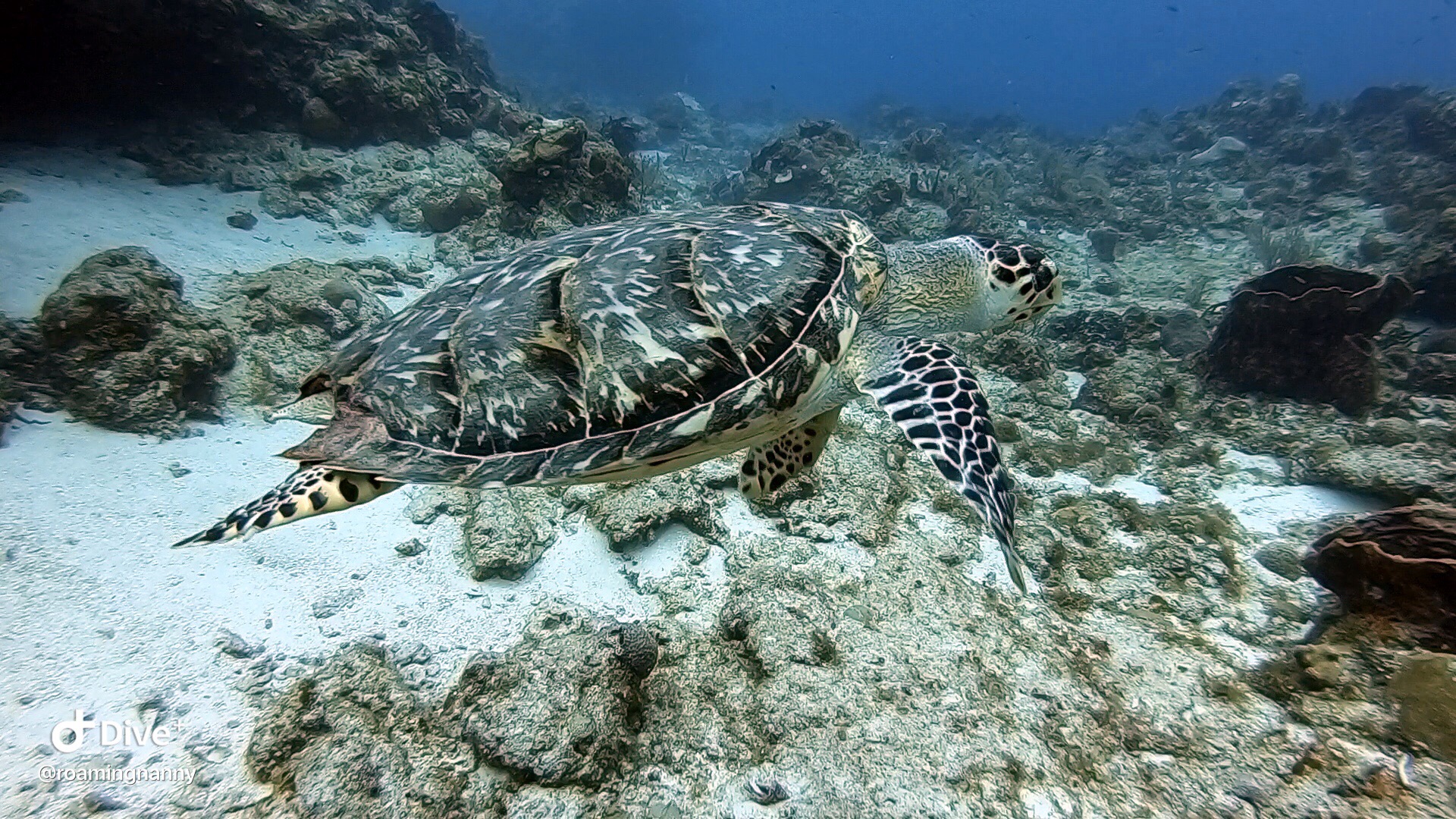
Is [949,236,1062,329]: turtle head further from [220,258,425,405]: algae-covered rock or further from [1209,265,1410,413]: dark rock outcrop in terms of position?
[220,258,425,405]: algae-covered rock

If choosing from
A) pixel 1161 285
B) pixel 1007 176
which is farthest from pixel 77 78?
pixel 1007 176

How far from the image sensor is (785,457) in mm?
3500

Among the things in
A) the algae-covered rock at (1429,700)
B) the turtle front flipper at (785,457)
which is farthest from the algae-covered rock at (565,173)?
the algae-covered rock at (1429,700)

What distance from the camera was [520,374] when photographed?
2373mm

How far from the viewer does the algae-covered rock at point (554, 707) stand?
90.2 inches

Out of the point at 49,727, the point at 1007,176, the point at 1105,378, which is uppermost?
the point at 1007,176

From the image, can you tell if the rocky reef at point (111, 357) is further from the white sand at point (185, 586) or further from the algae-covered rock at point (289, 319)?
the algae-covered rock at point (289, 319)

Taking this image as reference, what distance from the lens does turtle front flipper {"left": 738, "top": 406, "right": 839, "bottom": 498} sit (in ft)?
11.4

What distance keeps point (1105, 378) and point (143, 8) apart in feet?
43.3

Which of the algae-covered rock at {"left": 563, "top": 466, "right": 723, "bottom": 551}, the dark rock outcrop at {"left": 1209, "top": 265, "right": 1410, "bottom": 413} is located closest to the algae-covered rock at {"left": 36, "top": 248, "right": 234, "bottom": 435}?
the algae-covered rock at {"left": 563, "top": 466, "right": 723, "bottom": 551}

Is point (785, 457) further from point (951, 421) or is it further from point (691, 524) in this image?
point (951, 421)

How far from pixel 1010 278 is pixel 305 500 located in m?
4.18

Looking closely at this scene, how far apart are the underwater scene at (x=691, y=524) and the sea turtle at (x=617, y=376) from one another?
21mm

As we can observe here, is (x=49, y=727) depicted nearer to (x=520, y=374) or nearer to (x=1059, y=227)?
(x=520, y=374)
